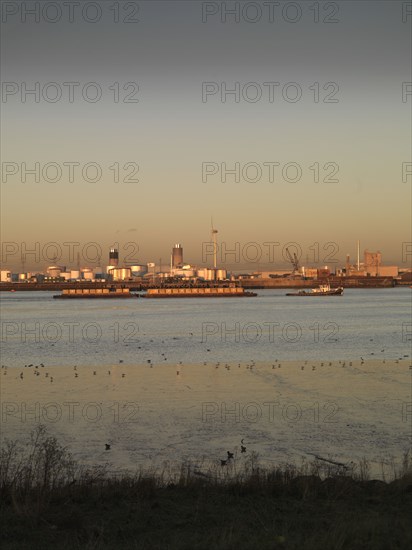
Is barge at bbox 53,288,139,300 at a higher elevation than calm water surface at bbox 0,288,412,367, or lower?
lower

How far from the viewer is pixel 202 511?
852cm

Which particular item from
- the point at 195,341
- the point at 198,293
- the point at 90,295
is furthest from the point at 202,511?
the point at 198,293

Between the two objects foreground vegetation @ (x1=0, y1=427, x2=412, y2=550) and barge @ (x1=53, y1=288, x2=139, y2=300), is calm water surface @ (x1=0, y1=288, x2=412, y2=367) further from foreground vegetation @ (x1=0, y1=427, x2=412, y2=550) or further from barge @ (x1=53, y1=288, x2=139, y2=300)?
barge @ (x1=53, y1=288, x2=139, y2=300)

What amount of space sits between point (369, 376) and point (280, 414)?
8.09 m

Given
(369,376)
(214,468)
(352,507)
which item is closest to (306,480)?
(352,507)

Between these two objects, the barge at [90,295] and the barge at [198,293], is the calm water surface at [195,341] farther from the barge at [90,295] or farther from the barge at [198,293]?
the barge at [198,293]

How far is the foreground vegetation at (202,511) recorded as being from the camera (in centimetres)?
729

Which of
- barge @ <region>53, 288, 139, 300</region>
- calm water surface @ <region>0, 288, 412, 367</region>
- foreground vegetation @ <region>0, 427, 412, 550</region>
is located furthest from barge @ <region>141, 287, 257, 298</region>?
foreground vegetation @ <region>0, 427, 412, 550</region>

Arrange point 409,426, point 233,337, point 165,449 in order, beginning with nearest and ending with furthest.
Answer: point 165,449 < point 409,426 < point 233,337

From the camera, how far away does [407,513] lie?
8.30 meters

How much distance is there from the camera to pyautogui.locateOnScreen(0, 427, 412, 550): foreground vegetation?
7.29m

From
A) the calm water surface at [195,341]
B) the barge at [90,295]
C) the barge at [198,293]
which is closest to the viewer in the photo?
the calm water surface at [195,341]

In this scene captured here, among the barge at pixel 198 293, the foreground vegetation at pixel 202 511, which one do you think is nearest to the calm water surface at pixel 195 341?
the foreground vegetation at pixel 202 511

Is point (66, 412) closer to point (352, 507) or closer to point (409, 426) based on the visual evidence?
point (409, 426)
